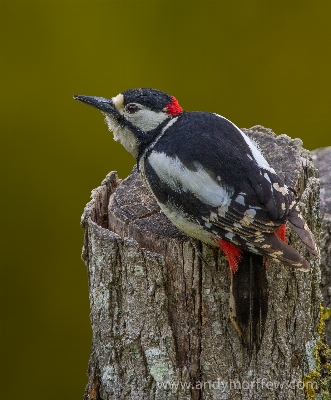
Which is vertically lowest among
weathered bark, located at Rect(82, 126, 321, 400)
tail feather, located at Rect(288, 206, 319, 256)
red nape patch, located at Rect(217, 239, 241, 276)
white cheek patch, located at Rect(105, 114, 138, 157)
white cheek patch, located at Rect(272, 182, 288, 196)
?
weathered bark, located at Rect(82, 126, 321, 400)

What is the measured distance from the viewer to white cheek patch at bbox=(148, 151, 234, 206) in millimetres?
2176

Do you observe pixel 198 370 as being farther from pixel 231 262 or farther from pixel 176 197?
pixel 176 197

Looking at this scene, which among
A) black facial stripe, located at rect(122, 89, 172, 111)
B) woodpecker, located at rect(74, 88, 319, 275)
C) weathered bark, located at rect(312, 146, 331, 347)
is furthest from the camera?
weathered bark, located at rect(312, 146, 331, 347)

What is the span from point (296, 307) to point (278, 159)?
2.08ft

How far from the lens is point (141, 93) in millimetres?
2475

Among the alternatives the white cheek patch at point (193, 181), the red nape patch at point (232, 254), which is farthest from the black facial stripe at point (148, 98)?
the red nape patch at point (232, 254)

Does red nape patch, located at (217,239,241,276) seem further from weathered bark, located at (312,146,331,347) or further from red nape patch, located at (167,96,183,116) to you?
weathered bark, located at (312,146,331,347)

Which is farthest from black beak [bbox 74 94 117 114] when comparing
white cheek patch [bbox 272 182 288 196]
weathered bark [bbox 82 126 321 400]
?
white cheek patch [bbox 272 182 288 196]

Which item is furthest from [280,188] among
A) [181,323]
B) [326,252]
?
[326,252]

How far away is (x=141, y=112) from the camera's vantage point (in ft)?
8.13

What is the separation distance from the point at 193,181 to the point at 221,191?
0.10m

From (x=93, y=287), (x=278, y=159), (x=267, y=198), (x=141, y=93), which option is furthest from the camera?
(x=278, y=159)

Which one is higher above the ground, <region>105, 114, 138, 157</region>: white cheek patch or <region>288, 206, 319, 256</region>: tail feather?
<region>105, 114, 138, 157</region>: white cheek patch

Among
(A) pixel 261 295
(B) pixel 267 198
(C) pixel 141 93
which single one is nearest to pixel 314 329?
(A) pixel 261 295
